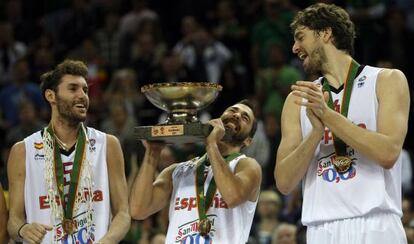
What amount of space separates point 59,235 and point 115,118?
18.1 ft

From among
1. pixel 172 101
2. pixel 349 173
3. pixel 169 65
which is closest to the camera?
pixel 349 173

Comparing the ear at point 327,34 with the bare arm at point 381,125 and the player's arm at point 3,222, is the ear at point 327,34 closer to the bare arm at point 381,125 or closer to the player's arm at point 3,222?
the bare arm at point 381,125

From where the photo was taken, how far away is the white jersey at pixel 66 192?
7168 mm

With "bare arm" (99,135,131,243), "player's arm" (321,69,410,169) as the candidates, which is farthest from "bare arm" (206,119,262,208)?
"player's arm" (321,69,410,169)

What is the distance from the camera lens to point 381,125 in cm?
601

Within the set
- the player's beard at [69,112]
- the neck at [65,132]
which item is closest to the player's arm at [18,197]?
the neck at [65,132]

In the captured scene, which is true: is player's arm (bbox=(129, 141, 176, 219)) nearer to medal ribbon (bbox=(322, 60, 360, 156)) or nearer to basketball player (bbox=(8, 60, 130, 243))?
basketball player (bbox=(8, 60, 130, 243))

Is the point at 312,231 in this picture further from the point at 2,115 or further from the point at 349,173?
the point at 2,115

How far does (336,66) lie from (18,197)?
2597 mm

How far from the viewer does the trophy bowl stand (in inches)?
275

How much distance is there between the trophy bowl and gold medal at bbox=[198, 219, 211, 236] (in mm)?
745

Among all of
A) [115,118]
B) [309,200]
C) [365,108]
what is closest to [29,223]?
[309,200]

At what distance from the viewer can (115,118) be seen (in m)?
12.6

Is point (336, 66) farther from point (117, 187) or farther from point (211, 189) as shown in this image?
point (117, 187)
